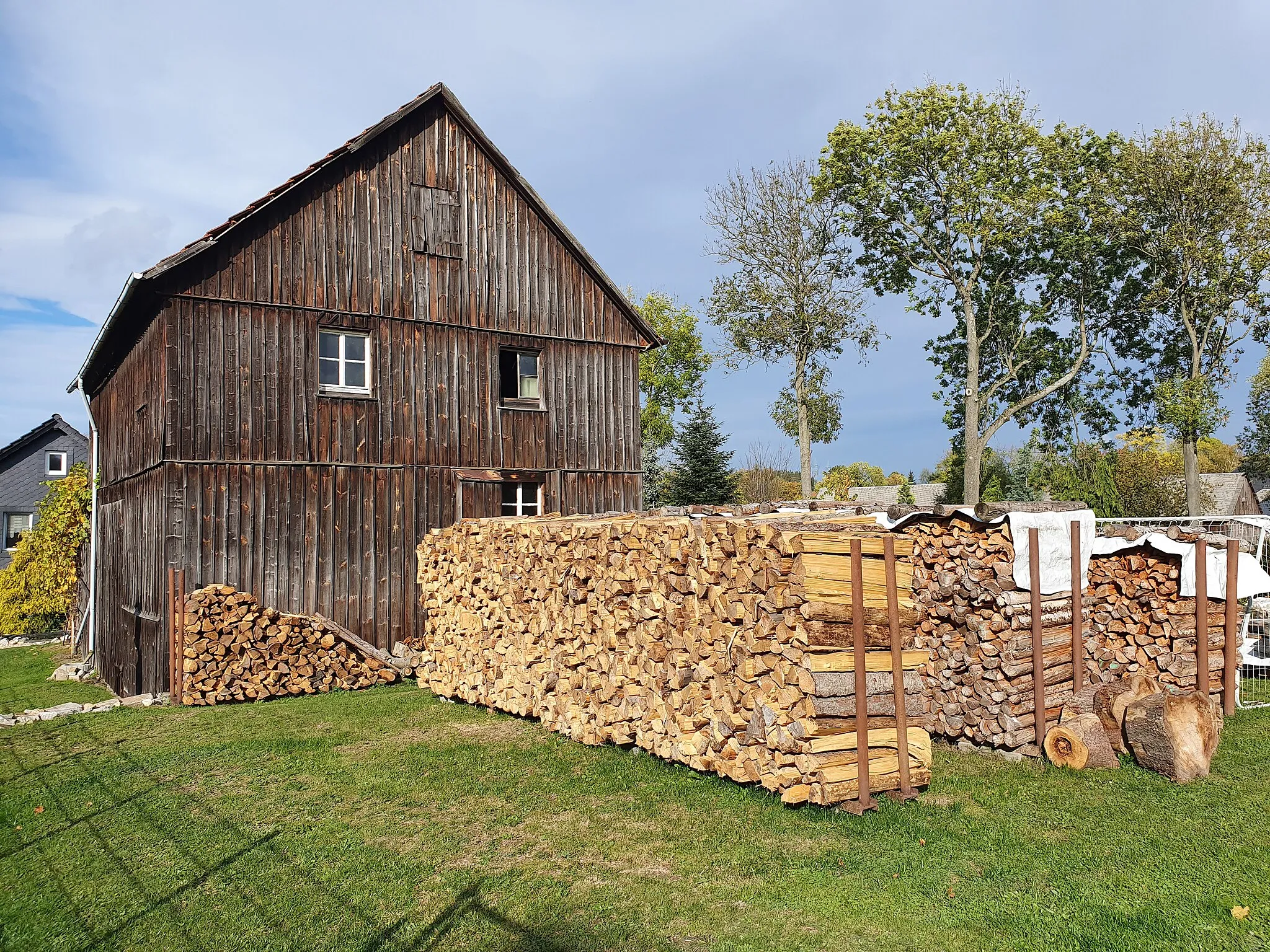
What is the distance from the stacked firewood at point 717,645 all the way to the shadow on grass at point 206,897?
2.41 metres

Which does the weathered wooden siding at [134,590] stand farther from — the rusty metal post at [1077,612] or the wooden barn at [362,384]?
the rusty metal post at [1077,612]

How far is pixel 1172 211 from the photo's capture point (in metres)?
28.6

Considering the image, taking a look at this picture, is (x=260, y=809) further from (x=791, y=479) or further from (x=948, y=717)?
(x=791, y=479)

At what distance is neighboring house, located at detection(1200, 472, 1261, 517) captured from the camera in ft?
130

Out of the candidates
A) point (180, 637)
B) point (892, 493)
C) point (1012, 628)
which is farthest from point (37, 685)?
point (892, 493)

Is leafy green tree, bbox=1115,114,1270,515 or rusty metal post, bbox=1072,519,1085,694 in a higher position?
leafy green tree, bbox=1115,114,1270,515

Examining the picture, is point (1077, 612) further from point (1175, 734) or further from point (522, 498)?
point (522, 498)

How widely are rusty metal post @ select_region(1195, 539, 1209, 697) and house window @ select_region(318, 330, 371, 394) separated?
11.0 meters

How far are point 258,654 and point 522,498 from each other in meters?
4.83

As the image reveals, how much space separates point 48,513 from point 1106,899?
24225mm

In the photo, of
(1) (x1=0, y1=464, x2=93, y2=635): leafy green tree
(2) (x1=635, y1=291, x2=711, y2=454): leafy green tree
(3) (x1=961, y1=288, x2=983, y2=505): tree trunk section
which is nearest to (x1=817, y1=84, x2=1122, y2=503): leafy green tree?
(3) (x1=961, y1=288, x2=983, y2=505): tree trunk section

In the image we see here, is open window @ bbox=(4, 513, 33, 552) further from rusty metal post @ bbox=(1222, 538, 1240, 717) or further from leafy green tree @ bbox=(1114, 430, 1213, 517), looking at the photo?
leafy green tree @ bbox=(1114, 430, 1213, 517)

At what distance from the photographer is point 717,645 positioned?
728cm

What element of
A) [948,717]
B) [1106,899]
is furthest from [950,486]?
[1106,899]
